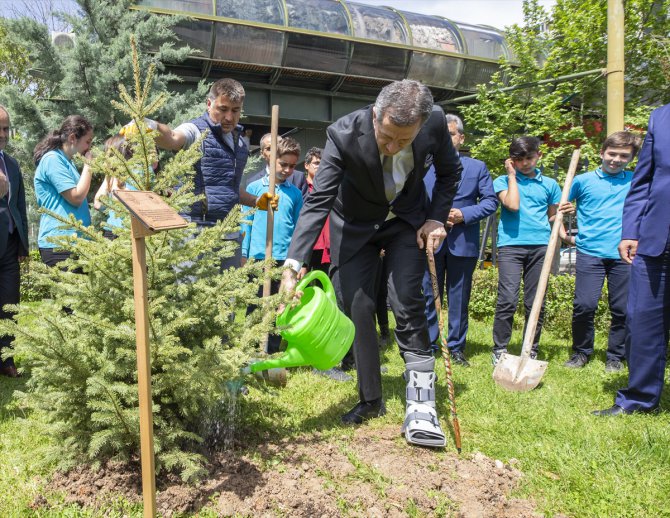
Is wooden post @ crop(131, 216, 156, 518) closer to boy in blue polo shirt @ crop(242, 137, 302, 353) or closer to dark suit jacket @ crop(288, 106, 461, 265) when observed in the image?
dark suit jacket @ crop(288, 106, 461, 265)

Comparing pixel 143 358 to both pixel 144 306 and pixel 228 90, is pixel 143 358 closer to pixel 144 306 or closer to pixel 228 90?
pixel 144 306

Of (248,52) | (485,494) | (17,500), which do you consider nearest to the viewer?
(17,500)

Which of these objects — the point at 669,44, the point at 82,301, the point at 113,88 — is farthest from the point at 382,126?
the point at 669,44

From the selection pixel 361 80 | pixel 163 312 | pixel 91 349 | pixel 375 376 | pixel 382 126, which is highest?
pixel 361 80

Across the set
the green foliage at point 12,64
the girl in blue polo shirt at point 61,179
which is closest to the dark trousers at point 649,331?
the girl in blue polo shirt at point 61,179

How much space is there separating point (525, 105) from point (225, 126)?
6869 millimetres

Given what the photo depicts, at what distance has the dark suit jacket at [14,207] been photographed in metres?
4.21

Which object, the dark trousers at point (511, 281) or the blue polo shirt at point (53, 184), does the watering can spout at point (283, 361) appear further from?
the dark trousers at point (511, 281)

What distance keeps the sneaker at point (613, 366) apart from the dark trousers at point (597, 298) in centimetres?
4

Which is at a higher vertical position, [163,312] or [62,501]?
[163,312]

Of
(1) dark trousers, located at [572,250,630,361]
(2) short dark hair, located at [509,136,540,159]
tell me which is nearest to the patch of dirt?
(1) dark trousers, located at [572,250,630,361]

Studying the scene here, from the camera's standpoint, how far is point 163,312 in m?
2.47

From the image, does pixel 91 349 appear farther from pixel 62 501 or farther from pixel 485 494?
pixel 485 494

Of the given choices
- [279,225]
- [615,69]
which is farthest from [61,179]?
[615,69]
